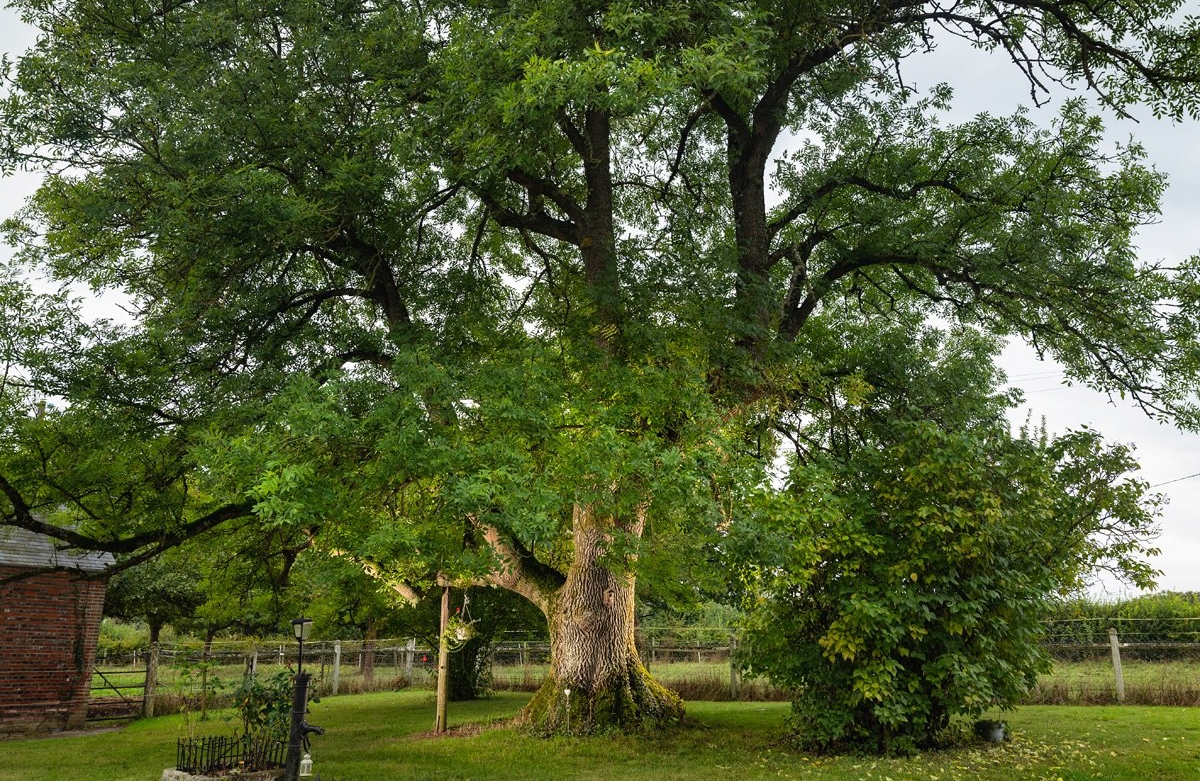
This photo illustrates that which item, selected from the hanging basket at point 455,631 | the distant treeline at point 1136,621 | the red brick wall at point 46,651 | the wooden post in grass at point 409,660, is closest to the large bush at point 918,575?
the hanging basket at point 455,631

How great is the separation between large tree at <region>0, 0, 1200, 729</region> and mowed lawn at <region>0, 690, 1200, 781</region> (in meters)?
1.29

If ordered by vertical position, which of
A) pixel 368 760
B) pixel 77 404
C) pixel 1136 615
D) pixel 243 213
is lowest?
pixel 368 760

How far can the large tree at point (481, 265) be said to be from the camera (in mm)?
8961

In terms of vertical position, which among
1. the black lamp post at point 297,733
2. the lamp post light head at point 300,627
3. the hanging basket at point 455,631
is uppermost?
the lamp post light head at point 300,627

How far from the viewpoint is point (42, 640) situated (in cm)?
1622

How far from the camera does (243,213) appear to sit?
30.6 ft

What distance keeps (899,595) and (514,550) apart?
19.1ft

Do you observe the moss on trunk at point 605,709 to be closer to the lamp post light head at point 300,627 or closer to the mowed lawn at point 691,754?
the mowed lawn at point 691,754

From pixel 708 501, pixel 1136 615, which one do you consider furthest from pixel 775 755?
pixel 1136 615

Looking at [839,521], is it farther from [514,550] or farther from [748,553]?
[514,550]

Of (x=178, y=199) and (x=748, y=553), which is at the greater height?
(x=178, y=199)

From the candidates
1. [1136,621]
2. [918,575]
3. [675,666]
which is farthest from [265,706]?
A: [1136,621]

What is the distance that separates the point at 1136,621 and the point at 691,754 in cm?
1044

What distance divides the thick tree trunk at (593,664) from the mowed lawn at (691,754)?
17.9 inches
